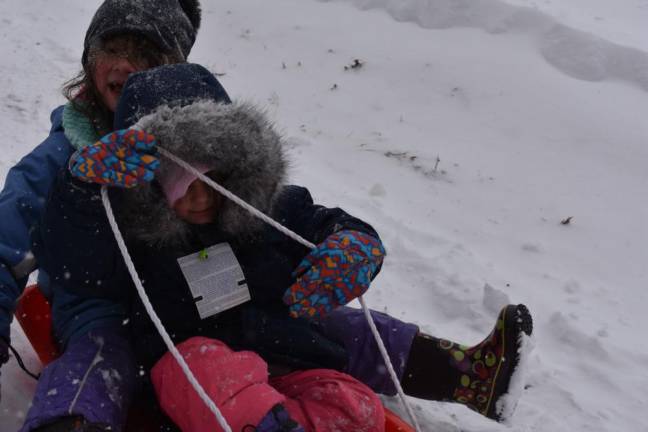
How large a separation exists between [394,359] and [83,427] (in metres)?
0.81

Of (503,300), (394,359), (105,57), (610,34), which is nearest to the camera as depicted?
(394,359)

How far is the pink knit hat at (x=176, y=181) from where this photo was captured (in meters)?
1.44

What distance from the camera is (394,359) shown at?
164cm

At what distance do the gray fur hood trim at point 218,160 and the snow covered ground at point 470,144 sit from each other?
1.91 feet

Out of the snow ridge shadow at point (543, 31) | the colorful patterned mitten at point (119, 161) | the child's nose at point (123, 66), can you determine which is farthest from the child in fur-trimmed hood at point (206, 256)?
the snow ridge shadow at point (543, 31)

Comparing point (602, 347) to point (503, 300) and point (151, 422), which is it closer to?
point (503, 300)

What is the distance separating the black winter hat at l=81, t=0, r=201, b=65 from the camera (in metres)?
1.77

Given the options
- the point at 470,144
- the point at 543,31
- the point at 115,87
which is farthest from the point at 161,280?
the point at 543,31

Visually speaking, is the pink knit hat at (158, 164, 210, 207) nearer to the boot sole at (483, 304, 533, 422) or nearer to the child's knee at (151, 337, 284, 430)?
the child's knee at (151, 337, 284, 430)

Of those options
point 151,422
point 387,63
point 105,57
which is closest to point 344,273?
point 151,422

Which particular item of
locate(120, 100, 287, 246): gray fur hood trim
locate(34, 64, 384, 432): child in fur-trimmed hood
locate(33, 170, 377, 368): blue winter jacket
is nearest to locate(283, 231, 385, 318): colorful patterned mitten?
locate(34, 64, 384, 432): child in fur-trimmed hood

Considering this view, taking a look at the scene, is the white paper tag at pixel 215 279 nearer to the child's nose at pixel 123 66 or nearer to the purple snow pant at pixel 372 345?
the purple snow pant at pixel 372 345

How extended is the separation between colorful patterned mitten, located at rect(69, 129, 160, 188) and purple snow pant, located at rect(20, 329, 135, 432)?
0.45m

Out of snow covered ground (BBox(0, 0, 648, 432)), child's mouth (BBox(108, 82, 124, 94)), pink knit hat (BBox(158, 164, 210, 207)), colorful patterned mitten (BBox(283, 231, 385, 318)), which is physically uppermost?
child's mouth (BBox(108, 82, 124, 94))
